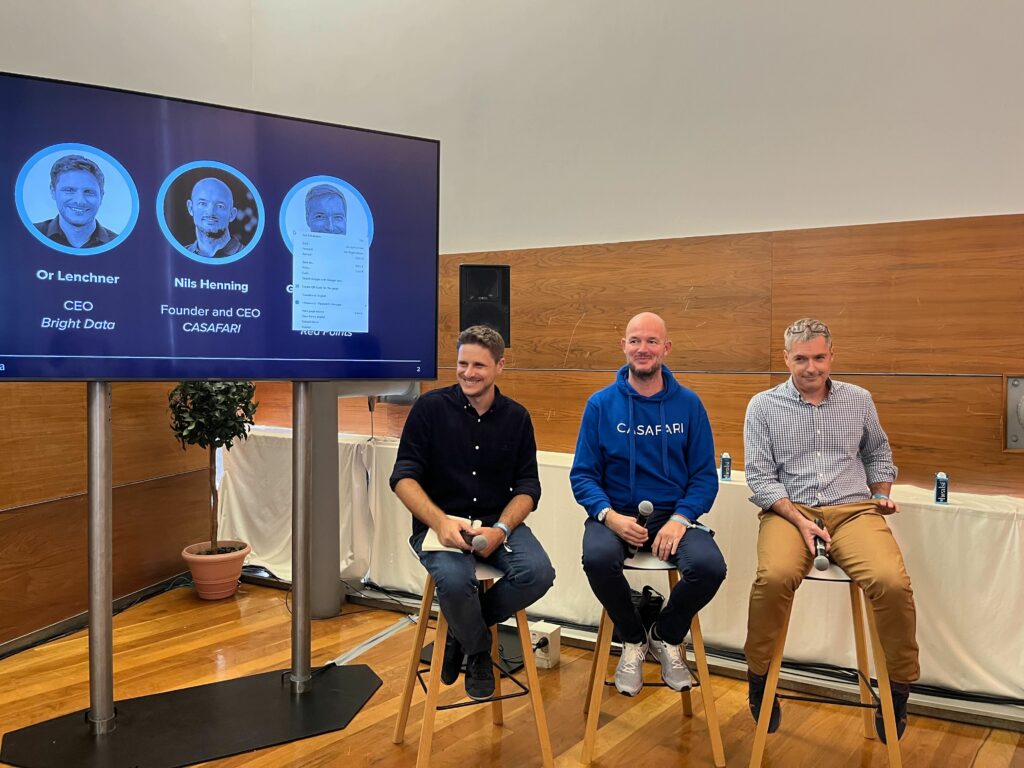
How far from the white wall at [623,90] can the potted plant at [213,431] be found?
5.07ft

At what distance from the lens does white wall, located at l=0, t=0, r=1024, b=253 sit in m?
3.29

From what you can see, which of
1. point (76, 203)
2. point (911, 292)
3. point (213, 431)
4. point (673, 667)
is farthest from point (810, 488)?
point (213, 431)

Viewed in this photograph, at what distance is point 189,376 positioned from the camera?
8.77ft

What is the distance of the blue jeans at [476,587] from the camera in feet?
8.20

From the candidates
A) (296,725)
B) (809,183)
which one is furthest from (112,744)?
(809,183)

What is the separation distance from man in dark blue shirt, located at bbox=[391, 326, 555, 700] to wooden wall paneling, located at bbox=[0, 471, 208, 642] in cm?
185

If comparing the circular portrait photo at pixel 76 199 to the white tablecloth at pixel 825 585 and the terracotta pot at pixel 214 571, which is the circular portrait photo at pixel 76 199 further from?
the terracotta pot at pixel 214 571

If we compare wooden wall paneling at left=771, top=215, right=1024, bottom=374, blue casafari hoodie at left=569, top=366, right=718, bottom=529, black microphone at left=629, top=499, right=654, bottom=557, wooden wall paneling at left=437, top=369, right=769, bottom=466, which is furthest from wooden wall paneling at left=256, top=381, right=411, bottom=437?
wooden wall paneling at left=771, top=215, right=1024, bottom=374

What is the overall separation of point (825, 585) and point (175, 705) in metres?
2.57

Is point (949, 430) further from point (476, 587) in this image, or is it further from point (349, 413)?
point (349, 413)

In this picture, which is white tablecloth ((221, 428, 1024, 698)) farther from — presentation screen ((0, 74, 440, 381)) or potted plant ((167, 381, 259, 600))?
presentation screen ((0, 74, 440, 381))

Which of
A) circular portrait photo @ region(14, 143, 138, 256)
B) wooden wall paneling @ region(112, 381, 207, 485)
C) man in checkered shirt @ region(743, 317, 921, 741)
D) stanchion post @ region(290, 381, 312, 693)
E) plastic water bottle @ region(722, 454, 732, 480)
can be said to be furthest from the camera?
wooden wall paneling @ region(112, 381, 207, 485)

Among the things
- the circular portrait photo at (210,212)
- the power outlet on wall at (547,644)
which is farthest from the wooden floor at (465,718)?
the circular portrait photo at (210,212)

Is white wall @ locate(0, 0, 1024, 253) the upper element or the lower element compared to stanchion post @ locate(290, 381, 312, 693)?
upper
